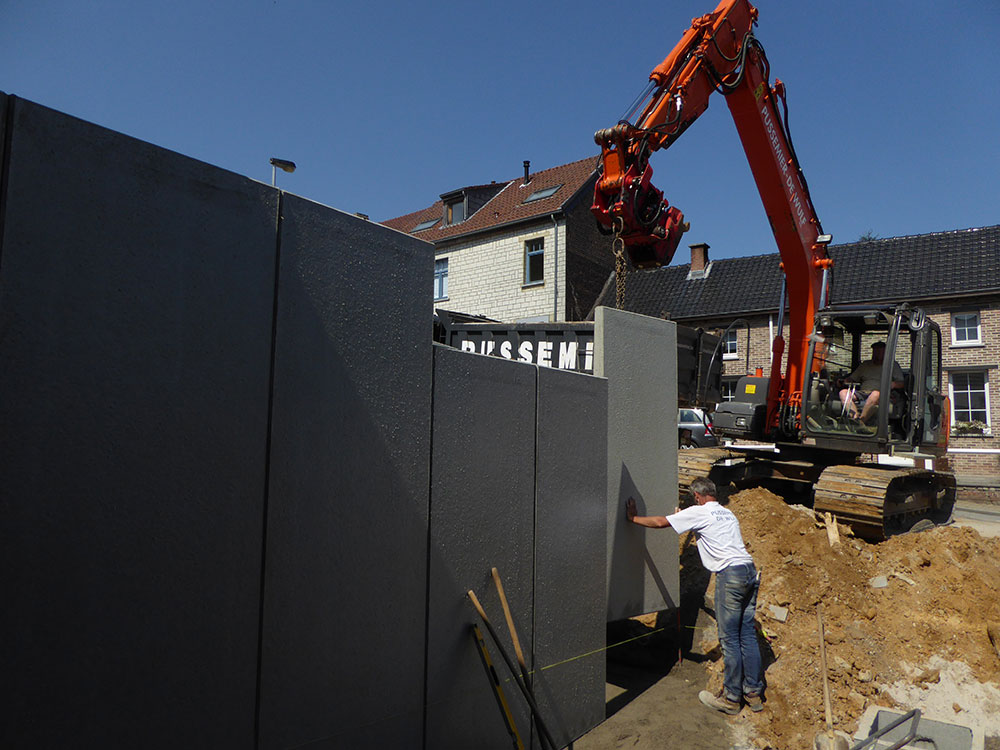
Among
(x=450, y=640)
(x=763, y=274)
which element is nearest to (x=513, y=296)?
(x=763, y=274)

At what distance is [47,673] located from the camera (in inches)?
94.5

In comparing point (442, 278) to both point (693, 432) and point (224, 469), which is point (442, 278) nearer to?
point (693, 432)

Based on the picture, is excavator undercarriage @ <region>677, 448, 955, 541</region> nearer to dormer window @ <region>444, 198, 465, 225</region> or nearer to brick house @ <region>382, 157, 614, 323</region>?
brick house @ <region>382, 157, 614, 323</region>

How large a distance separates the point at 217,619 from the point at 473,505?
171 cm

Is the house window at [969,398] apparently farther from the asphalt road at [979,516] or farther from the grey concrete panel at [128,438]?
the grey concrete panel at [128,438]

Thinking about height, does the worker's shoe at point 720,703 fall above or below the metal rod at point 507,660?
below

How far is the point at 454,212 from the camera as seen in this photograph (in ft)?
92.7

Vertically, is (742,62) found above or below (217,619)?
above

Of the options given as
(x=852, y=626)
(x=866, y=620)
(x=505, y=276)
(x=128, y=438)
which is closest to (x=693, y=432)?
(x=505, y=276)

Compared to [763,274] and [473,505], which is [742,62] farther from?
[763,274]

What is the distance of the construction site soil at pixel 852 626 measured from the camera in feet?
18.0

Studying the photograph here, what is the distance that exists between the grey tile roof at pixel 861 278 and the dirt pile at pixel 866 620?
16971mm

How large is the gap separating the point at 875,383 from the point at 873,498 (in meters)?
1.59

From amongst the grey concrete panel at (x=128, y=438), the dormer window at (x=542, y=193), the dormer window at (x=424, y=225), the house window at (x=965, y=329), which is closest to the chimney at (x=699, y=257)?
the dormer window at (x=542, y=193)
